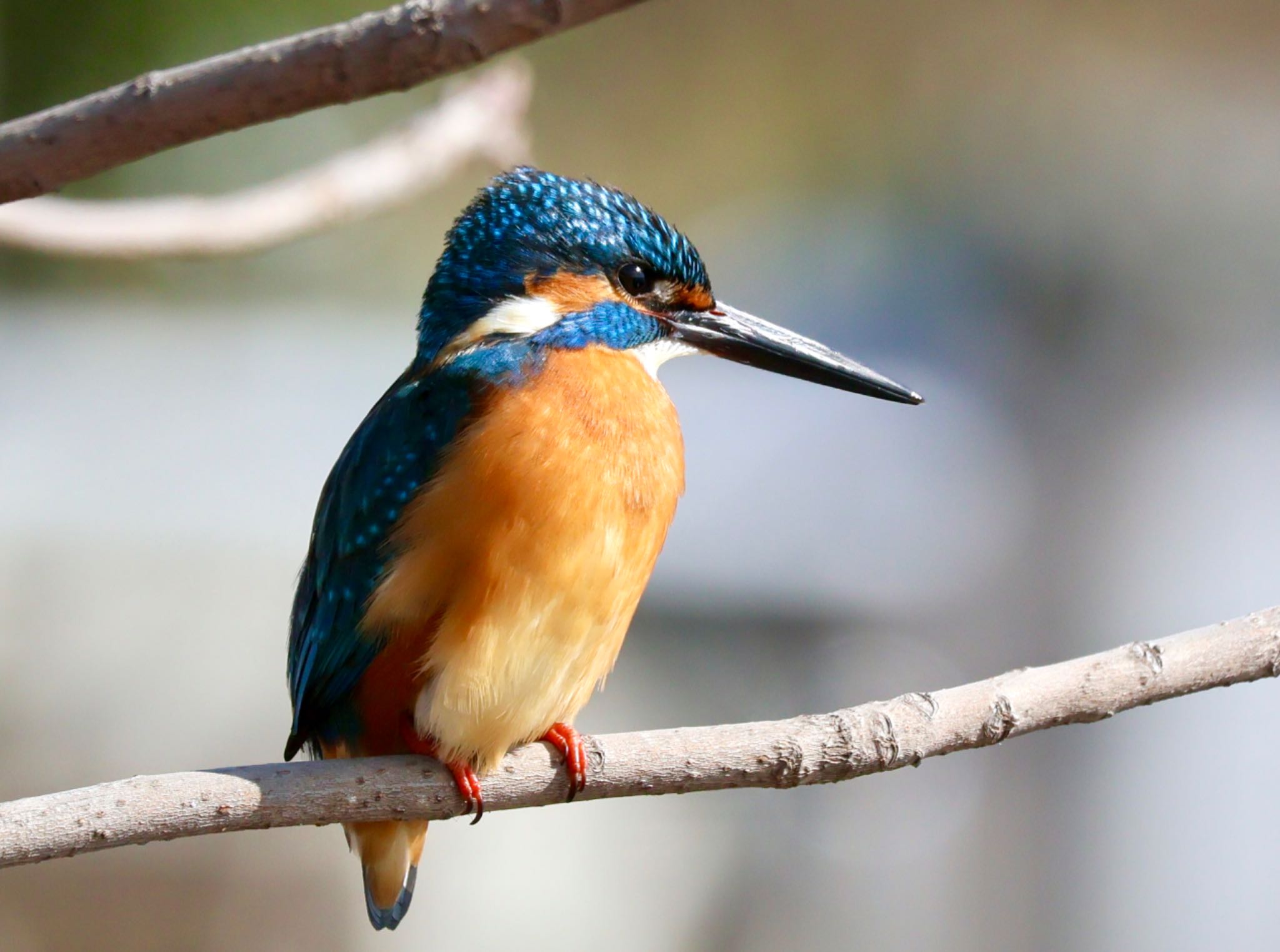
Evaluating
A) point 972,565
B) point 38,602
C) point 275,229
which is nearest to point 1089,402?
point 972,565

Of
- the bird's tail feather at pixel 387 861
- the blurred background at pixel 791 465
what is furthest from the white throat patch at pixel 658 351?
the blurred background at pixel 791 465

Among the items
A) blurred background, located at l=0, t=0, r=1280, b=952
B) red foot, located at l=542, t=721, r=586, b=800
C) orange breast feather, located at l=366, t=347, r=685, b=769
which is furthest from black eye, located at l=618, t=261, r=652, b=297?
blurred background, located at l=0, t=0, r=1280, b=952

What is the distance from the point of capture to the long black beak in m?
1.22

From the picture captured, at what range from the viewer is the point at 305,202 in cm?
181

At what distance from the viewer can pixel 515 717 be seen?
108cm

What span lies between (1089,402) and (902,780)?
2.93 ft

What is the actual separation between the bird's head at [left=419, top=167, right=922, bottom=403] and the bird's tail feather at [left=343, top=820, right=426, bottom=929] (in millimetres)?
442

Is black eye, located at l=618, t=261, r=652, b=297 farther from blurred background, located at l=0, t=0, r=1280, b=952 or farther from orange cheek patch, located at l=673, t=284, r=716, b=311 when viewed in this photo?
blurred background, located at l=0, t=0, r=1280, b=952

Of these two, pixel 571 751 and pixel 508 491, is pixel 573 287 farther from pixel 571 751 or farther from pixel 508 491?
pixel 571 751

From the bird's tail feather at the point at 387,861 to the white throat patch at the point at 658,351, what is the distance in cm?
47

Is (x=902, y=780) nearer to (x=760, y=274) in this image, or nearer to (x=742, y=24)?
(x=760, y=274)

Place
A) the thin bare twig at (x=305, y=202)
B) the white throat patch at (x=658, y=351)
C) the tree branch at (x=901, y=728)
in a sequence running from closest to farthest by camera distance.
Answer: the tree branch at (x=901, y=728), the white throat patch at (x=658, y=351), the thin bare twig at (x=305, y=202)

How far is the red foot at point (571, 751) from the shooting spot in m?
1.03

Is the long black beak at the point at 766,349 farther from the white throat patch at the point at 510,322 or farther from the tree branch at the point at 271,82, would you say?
the tree branch at the point at 271,82
